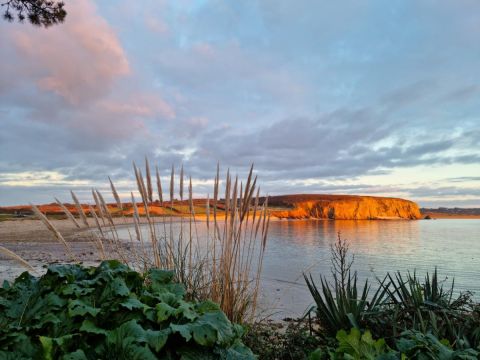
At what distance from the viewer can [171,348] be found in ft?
6.21

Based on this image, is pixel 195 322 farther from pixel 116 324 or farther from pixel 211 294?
pixel 211 294

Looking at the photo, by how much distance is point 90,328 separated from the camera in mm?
1855

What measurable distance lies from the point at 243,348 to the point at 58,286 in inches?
47.7

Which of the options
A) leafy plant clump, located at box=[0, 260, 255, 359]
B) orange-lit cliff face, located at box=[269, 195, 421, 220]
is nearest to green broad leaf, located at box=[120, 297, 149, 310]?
leafy plant clump, located at box=[0, 260, 255, 359]

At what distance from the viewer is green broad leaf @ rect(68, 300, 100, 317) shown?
193cm

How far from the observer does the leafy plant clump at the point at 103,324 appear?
1.75 meters

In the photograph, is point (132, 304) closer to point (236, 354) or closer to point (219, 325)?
point (219, 325)

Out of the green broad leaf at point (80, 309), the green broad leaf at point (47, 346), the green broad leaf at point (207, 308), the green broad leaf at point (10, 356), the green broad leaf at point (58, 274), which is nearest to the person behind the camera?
the green broad leaf at point (47, 346)

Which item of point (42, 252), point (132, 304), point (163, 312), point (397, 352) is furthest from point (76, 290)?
point (42, 252)

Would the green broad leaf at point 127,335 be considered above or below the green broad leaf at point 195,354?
above

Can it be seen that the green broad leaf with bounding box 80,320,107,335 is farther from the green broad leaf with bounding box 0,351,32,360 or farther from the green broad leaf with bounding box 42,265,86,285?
the green broad leaf with bounding box 42,265,86,285

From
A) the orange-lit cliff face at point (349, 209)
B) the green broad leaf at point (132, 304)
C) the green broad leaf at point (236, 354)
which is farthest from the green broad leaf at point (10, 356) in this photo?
the orange-lit cliff face at point (349, 209)

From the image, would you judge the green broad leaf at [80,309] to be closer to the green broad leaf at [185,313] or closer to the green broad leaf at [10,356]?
the green broad leaf at [10,356]

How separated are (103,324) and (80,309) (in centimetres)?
17
